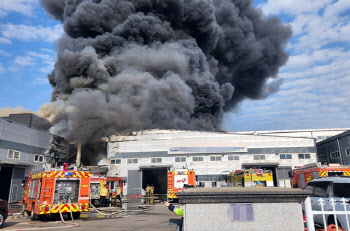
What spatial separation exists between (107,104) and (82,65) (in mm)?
6599

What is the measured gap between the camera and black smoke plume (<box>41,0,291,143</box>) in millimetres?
34781

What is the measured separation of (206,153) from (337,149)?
14.5 meters

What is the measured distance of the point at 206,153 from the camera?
29.0 m

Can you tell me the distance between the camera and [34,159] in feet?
72.6

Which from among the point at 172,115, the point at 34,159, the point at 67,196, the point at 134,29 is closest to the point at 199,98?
the point at 172,115

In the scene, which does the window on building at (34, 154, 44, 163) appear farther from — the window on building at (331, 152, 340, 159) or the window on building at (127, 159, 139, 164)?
the window on building at (331, 152, 340, 159)

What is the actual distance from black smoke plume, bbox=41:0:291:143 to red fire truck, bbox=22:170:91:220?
20.7 metres

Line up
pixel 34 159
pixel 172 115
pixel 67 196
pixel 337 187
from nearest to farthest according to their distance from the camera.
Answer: pixel 337 187 < pixel 67 196 < pixel 34 159 < pixel 172 115

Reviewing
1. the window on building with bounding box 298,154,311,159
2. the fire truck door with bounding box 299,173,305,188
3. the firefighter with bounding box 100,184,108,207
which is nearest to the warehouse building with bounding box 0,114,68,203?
the firefighter with bounding box 100,184,108,207

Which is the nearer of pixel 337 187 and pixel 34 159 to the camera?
pixel 337 187

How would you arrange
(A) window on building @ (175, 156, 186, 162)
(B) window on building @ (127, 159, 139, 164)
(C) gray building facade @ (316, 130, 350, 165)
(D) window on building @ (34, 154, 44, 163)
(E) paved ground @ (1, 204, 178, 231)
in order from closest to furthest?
(E) paved ground @ (1, 204, 178, 231)
(D) window on building @ (34, 154, 44, 163)
(C) gray building facade @ (316, 130, 350, 165)
(A) window on building @ (175, 156, 186, 162)
(B) window on building @ (127, 159, 139, 164)

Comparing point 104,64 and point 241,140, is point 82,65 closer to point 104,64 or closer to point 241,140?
point 104,64

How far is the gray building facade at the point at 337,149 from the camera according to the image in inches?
1028

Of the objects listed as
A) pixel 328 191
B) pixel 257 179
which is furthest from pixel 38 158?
pixel 328 191
